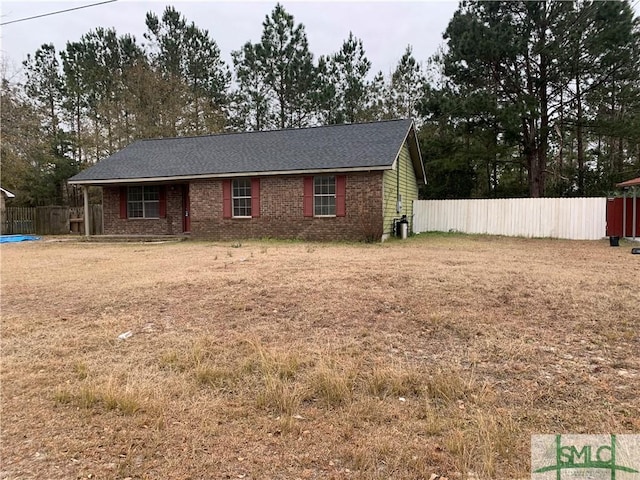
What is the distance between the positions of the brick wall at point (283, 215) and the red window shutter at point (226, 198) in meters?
0.14

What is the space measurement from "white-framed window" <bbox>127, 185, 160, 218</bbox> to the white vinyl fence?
10793 millimetres

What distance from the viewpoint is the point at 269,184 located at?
48.1 ft

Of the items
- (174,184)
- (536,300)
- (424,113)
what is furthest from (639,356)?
(424,113)

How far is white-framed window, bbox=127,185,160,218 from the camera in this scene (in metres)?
17.0

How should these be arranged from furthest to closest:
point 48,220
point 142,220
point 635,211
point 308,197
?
point 48,220 → point 142,220 → point 308,197 → point 635,211

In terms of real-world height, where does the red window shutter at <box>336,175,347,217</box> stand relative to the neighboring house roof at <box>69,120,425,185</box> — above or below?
below

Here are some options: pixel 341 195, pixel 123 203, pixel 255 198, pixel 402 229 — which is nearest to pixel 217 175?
pixel 255 198

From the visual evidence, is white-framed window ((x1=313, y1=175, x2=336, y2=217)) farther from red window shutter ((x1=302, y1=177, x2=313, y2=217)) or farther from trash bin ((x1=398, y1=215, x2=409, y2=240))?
trash bin ((x1=398, y1=215, x2=409, y2=240))

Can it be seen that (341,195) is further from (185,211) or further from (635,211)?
(635,211)

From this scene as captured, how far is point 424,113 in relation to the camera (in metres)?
20.3

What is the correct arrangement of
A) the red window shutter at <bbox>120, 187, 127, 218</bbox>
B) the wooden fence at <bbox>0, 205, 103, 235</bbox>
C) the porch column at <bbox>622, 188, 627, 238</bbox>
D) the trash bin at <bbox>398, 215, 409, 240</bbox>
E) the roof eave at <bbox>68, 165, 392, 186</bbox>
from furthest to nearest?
the wooden fence at <bbox>0, 205, 103, 235</bbox>
the red window shutter at <bbox>120, 187, 127, 218</bbox>
the trash bin at <bbox>398, 215, 409, 240</bbox>
the roof eave at <bbox>68, 165, 392, 186</bbox>
the porch column at <bbox>622, 188, 627, 238</bbox>

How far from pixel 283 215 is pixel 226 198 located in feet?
7.45

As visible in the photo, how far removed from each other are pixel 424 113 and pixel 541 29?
575 cm

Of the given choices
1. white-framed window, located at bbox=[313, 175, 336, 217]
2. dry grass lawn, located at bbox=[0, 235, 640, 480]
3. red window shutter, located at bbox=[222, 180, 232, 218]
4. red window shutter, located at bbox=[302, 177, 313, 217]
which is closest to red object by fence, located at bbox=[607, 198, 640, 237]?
dry grass lawn, located at bbox=[0, 235, 640, 480]
